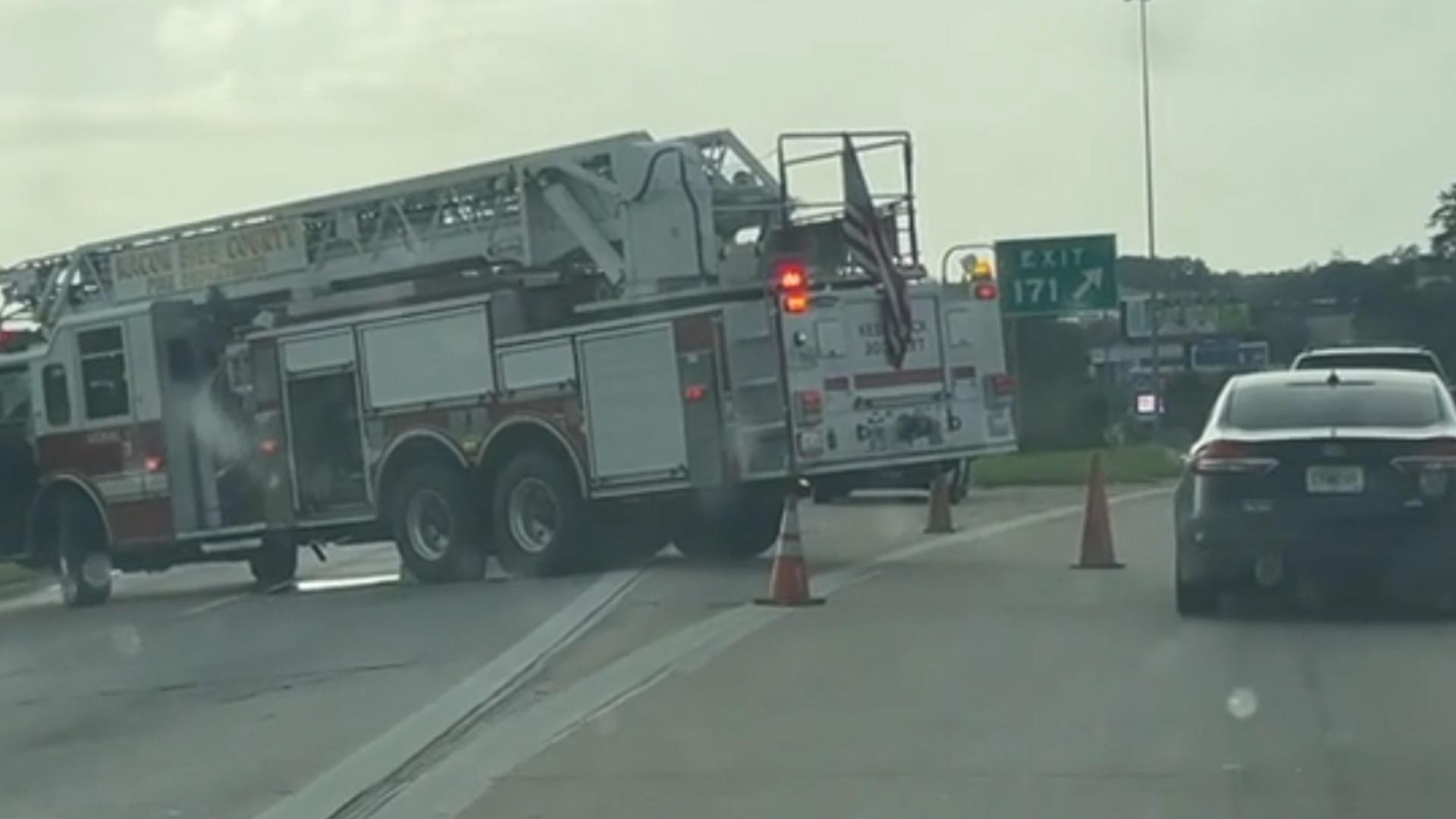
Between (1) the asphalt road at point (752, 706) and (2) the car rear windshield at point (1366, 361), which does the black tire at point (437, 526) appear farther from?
(2) the car rear windshield at point (1366, 361)

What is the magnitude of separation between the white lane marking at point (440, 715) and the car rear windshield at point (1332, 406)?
4.42m

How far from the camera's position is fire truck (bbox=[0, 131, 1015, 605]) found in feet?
67.2

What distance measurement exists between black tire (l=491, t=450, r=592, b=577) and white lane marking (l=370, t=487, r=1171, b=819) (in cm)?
258

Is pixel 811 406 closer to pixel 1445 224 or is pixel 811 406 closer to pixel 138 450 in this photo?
pixel 138 450

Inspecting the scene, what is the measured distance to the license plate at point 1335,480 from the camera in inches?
609

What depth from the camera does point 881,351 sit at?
20984mm

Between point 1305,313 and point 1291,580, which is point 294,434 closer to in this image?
point 1291,580

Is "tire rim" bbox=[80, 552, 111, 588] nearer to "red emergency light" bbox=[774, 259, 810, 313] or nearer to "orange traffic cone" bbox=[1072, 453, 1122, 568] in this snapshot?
Answer: "red emergency light" bbox=[774, 259, 810, 313]

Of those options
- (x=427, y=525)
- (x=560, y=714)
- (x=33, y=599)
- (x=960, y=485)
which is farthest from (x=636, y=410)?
(x=960, y=485)

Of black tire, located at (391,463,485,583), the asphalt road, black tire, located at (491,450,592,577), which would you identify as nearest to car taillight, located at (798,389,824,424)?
the asphalt road

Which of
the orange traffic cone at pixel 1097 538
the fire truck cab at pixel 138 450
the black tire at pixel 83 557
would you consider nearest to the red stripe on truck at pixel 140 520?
the fire truck cab at pixel 138 450

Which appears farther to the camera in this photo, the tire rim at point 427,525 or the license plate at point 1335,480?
the tire rim at point 427,525

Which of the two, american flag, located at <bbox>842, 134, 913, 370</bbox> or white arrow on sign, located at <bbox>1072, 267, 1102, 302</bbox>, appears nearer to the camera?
american flag, located at <bbox>842, 134, 913, 370</bbox>

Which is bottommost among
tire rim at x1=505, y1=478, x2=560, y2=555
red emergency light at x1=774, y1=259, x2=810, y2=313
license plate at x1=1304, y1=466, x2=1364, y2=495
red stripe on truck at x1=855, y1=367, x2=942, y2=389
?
tire rim at x1=505, y1=478, x2=560, y2=555
